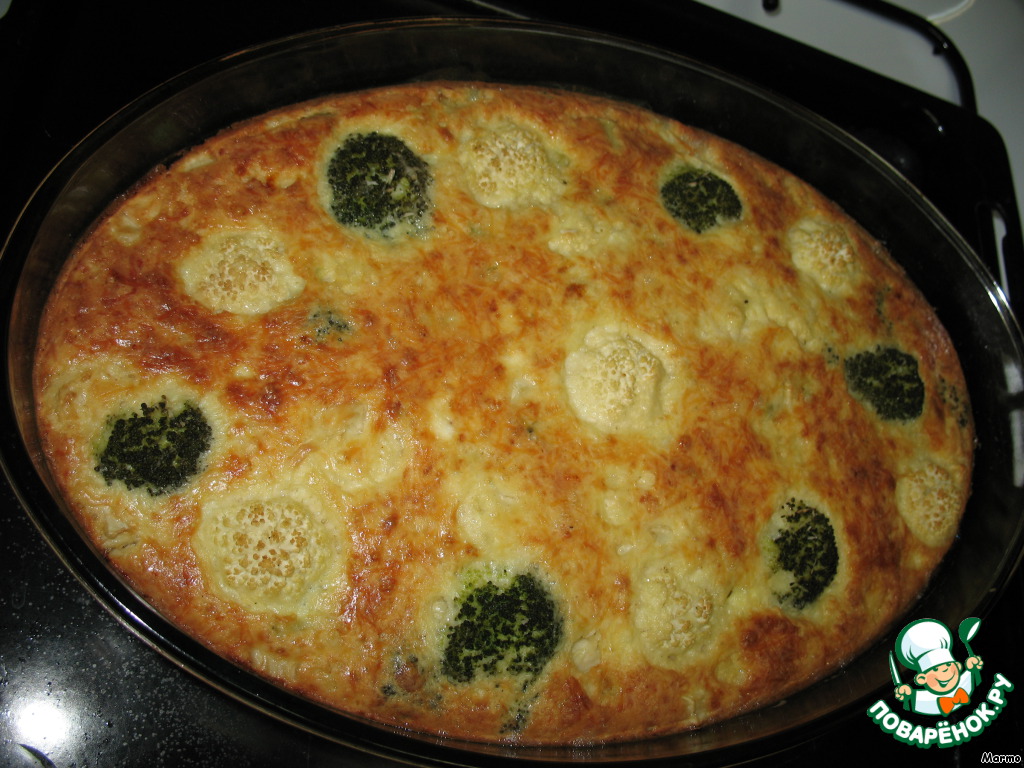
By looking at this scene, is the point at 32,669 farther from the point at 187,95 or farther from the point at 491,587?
the point at 187,95

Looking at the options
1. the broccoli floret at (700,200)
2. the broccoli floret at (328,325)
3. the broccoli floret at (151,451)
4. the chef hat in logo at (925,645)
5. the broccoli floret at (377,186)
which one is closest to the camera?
the broccoli floret at (151,451)

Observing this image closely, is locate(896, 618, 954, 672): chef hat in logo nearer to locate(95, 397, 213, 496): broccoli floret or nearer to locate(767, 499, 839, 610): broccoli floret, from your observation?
locate(767, 499, 839, 610): broccoli floret

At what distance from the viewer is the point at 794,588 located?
2.81 m

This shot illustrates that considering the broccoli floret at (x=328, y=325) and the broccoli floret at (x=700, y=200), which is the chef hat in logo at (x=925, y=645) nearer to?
the broccoli floret at (x=700, y=200)

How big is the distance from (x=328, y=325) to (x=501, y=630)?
1191 millimetres

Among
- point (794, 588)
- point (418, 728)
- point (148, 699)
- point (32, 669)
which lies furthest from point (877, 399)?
point (32, 669)

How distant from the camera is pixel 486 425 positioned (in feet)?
8.52

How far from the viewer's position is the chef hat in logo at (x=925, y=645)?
2.89 meters

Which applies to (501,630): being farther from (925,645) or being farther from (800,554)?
(925,645)

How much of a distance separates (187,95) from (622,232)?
1.74 metres

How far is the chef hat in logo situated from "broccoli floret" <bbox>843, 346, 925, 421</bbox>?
2.76 feet

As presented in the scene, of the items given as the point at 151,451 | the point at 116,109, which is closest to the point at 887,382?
the point at 151,451

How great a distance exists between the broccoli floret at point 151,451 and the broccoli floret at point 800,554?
2.09 meters

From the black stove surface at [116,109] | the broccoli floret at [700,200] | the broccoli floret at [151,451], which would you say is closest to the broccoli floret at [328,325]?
the broccoli floret at [151,451]
